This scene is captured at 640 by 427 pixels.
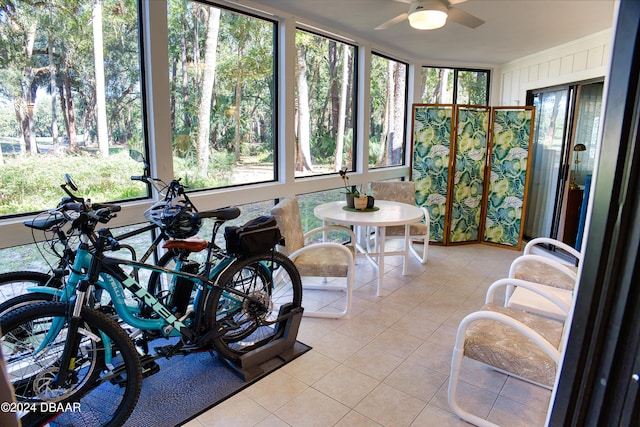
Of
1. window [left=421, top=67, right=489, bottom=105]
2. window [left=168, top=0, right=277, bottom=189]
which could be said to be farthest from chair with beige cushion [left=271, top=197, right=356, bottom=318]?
window [left=421, top=67, right=489, bottom=105]

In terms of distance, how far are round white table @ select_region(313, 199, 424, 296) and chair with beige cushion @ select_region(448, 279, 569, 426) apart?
1276 millimetres

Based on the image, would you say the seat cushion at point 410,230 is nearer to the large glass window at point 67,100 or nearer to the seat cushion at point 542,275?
the seat cushion at point 542,275

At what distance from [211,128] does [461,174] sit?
3.19m

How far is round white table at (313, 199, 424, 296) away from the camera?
10.9 feet

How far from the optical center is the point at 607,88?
1.84 feet

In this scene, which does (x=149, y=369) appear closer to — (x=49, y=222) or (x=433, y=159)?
(x=49, y=222)

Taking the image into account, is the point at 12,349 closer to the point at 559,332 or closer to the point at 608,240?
the point at 608,240

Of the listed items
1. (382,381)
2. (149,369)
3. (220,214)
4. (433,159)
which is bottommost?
(382,381)

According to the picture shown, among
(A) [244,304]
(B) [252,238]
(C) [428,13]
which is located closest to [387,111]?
(C) [428,13]

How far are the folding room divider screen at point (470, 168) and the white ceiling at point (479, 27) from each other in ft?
2.41

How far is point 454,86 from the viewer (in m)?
5.82

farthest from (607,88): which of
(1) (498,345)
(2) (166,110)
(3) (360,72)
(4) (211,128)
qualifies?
(3) (360,72)

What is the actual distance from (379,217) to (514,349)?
5.60ft

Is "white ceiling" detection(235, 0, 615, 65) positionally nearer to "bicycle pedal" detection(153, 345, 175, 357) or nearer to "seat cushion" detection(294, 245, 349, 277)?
"seat cushion" detection(294, 245, 349, 277)
